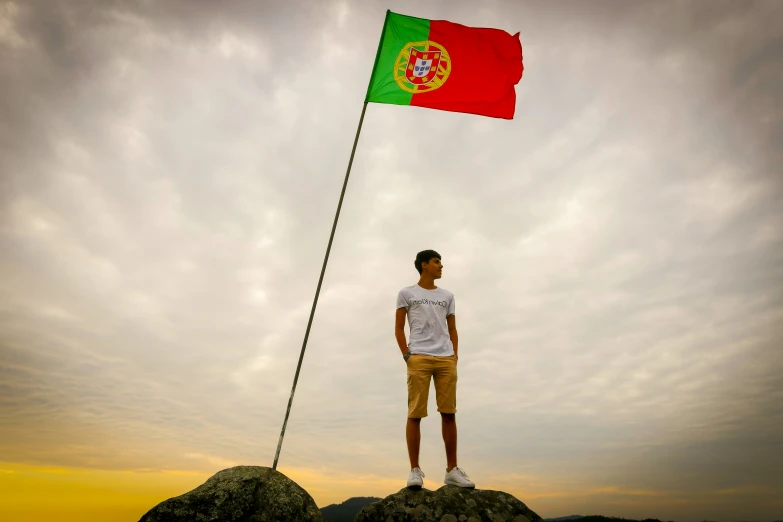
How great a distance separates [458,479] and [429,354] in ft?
5.91

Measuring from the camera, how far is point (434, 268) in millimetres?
7652

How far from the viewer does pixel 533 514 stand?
695 centimetres

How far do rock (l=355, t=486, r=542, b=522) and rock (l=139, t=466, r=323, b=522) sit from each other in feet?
3.01

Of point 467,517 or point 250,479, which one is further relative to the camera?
point 250,479

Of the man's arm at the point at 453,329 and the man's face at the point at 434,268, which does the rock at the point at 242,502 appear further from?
the man's face at the point at 434,268

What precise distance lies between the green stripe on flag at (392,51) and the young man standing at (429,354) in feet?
11.7

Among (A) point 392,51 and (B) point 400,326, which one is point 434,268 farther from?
(A) point 392,51

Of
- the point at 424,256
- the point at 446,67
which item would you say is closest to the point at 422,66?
the point at 446,67

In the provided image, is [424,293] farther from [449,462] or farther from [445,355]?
[449,462]

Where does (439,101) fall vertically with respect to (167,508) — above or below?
above

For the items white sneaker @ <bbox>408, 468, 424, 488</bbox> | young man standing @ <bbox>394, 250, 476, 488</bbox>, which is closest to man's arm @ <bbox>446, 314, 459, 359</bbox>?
young man standing @ <bbox>394, 250, 476, 488</bbox>

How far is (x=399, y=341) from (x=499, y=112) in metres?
5.66

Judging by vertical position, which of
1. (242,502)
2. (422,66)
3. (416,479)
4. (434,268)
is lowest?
(242,502)

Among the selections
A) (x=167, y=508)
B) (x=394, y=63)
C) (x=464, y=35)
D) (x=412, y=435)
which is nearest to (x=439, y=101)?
(x=394, y=63)
